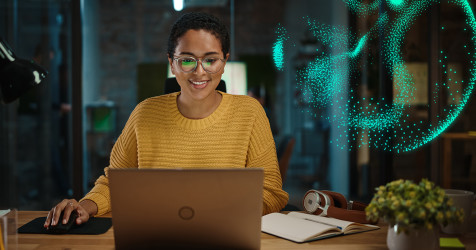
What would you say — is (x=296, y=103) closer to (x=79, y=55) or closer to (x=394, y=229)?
(x=79, y=55)

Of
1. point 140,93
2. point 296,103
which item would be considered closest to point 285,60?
point 296,103

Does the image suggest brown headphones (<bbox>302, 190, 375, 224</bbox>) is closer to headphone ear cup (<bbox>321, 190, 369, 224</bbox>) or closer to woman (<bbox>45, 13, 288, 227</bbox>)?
headphone ear cup (<bbox>321, 190, 369, 224</bbox>)

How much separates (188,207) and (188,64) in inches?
31.4

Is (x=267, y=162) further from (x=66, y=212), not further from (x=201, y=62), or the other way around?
(x=66, y=212)

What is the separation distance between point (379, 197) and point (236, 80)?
3.30 meters

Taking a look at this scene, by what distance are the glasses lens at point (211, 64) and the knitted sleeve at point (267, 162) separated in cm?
25

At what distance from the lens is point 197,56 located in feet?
5.61

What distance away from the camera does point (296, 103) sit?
450 cm

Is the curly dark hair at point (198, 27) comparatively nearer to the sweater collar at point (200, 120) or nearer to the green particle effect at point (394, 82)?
the sweater collar at point (200, 120)

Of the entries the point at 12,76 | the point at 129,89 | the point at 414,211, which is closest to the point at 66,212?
the point at 12,76

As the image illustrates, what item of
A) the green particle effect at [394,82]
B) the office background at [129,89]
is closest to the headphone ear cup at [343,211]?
the green particle effect at [394,82]

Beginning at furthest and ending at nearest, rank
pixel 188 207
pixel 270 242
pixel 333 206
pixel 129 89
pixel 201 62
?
pixel 129 89 → pixel 201 62 → pixel 333 206 → pixel 270 242 → pixel 188 207

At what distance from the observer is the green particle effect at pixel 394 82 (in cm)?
362

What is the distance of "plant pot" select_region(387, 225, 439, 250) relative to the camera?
3.51 ft
